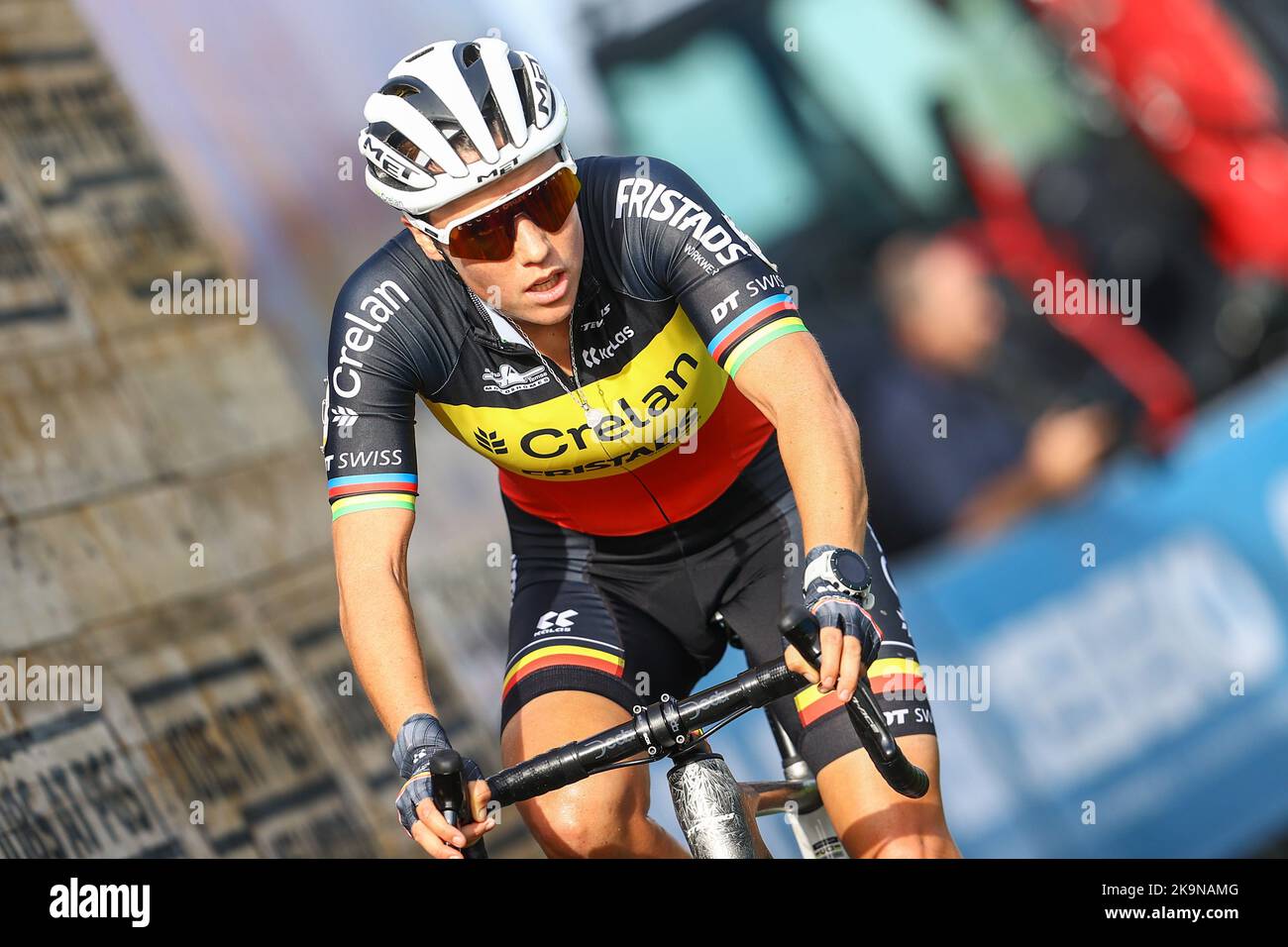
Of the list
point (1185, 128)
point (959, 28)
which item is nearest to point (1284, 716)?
point (1185, 128)

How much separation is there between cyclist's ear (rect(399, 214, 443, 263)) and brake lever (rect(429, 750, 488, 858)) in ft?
3.76

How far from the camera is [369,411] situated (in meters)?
3.40

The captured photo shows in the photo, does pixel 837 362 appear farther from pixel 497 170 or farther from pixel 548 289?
pixel 497 170

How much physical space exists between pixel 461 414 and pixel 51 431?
2980 millimetres

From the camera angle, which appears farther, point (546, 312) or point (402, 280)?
point (402, 280)

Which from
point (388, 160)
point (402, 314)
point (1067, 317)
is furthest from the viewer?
point (1067, 317)

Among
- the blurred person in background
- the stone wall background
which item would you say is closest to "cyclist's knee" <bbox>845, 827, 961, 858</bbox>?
the stone wall background

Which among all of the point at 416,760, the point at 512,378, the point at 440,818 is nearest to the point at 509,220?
the point at 512,378

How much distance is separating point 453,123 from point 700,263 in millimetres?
609

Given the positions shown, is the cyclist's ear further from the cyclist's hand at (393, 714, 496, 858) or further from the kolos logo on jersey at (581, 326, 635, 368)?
the cyclist's hand at (393, 714, 496, 858)

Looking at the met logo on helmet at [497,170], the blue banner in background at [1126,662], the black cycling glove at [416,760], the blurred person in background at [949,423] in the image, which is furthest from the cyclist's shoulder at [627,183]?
the blurred person in background at [949,423]

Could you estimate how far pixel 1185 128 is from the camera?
28.2 ft

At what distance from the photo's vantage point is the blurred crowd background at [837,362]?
6.27 m
